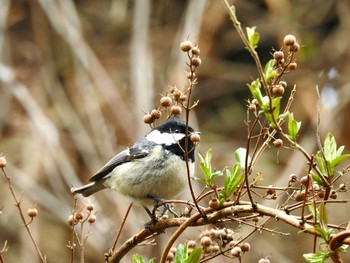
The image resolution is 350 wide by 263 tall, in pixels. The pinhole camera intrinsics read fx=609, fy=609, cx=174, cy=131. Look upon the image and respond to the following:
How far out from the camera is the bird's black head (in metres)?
2.83

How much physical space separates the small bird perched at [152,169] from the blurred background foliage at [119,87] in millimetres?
1295

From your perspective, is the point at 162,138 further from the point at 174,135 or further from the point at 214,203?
the point at 214,203

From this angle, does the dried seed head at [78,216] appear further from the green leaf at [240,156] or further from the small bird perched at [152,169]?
the small bird perched at [152,169]

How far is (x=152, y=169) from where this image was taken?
9.45 ft

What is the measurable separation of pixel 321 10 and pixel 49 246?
3189 millimetres

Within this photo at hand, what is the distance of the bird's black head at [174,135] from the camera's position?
2828 millimetres

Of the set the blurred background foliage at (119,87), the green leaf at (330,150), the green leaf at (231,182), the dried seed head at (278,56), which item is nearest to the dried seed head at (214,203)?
the green leaf at (231,182)

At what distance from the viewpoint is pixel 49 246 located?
5242 mm

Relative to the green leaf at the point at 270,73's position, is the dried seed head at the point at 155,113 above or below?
below

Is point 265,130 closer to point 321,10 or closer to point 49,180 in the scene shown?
point 49,180

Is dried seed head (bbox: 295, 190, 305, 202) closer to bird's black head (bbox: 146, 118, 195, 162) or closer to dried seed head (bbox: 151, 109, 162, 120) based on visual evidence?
dried seed head (bbox: 151, 109, 162, 120)

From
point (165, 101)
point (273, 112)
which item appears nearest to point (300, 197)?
point (273, 112)

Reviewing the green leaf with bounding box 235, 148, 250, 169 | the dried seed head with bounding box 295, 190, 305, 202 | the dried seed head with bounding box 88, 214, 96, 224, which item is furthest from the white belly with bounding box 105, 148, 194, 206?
the dried seed head with bounding box 295, 190, 305, 202

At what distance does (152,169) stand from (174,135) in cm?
23
